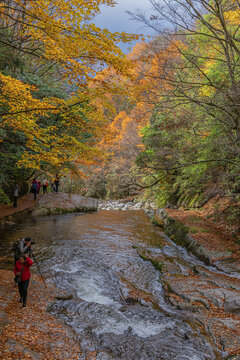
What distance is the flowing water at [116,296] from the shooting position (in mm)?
4016

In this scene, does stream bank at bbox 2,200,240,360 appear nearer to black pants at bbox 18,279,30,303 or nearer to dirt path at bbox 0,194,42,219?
black pants at bbox 18,279,30,303

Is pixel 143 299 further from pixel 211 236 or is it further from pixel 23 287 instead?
pixel 211 236

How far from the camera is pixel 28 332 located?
4008 mm

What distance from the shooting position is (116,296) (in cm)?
597

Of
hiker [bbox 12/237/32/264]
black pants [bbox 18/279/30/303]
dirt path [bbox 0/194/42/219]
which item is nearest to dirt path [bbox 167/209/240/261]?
hiker [bbox 12/237/32/264]

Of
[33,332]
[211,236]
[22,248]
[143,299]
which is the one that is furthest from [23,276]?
[211,236]

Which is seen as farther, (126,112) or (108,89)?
(126,112)

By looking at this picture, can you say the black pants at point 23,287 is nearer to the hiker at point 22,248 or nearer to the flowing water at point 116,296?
the flowing water at point 116,296

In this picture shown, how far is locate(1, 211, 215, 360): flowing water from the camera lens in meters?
4.02

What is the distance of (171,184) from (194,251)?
11.2m

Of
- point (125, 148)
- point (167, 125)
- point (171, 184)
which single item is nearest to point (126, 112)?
point (125, 148)

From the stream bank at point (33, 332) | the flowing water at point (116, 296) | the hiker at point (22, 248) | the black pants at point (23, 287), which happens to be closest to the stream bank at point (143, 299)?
the flowing water at point (116, 296)

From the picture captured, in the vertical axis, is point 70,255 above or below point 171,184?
below

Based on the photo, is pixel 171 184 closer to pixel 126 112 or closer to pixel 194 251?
pixel 194 251
